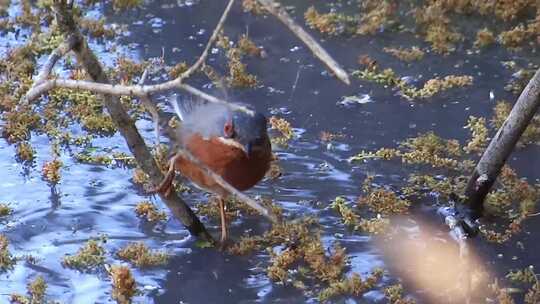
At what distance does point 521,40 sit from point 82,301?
428 centimetres

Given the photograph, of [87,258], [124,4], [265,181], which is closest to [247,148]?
[265,181]

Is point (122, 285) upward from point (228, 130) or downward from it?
downward

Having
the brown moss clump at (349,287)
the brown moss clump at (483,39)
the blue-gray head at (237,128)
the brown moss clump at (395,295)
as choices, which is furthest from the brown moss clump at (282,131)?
the brown moss clump at (483,39)

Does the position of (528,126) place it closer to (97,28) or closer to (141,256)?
(141,256)

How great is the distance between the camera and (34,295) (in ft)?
13.7

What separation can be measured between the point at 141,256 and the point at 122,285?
1.14ft

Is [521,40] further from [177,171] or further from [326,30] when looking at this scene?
[177,171]

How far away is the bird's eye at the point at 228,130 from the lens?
14.3 ft

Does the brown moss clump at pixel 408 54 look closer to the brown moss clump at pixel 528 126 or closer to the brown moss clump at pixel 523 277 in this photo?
the brown moss clump at pixel 528 126

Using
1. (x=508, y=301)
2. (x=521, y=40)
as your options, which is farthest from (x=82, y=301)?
(x=521, y=40)

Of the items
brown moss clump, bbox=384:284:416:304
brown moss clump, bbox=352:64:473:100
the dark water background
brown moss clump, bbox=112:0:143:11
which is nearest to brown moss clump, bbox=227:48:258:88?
the dark water background

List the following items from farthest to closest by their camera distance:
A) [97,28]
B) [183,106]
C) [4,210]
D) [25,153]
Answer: [97,28], [25,153], [183,106], [4,210]

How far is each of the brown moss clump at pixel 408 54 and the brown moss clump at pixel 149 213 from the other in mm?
2629

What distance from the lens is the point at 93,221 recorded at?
15.9ft
